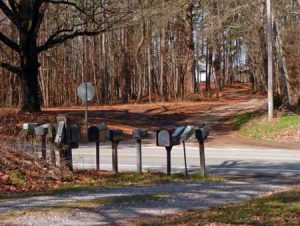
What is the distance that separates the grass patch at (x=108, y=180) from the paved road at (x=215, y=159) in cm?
207

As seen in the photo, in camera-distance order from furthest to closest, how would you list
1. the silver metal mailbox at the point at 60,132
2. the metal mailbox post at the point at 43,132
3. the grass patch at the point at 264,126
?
the grass patch at the point at 264,126, the metal mailbox post at the point at 43,132, the silver metal mailbox at the point at 60,132

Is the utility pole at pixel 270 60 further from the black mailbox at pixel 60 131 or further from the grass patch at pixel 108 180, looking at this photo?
the black mailbox at pixel 60 131

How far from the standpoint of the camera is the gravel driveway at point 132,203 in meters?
7.83

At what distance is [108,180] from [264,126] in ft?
56.0

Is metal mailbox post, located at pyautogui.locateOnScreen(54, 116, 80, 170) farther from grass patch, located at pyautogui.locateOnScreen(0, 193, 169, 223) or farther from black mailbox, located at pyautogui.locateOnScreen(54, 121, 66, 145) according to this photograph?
grass patch, located at pyautogui.locateOnScreen(0, 193, 169, 223)

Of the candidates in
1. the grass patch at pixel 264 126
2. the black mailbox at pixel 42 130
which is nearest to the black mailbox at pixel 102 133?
the black mailbox at pixel 42 130

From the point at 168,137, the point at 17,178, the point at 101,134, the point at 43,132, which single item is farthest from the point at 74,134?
the point at 168,137

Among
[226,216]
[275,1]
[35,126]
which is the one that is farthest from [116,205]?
[275,1]

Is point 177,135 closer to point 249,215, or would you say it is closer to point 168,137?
point 168,137

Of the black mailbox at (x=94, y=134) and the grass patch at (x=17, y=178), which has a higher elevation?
the black mailbox at (x=94, y=134)

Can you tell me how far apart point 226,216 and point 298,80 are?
33588mm

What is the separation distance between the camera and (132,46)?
58.4 meters

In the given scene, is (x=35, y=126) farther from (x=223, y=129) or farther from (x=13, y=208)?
(x=223, y=129)

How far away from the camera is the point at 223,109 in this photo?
41750 millimetres
